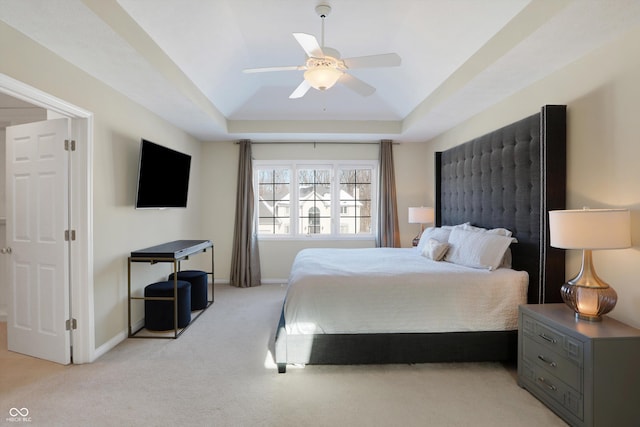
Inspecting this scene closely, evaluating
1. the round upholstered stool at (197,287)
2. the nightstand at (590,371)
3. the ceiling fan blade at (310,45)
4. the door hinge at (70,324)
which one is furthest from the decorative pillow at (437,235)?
the door hinge at (70,324)

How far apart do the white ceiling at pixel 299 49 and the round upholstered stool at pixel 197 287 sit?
6.84ft

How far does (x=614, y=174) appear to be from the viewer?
2.35m

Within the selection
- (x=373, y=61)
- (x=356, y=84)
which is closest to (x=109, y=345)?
(x=356, y=84)

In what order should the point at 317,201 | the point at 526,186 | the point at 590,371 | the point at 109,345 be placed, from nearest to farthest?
the point at 590,371, the point at 526,186, the point at 109,345, the point at 317,201

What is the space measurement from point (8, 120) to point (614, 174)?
5.94 meters

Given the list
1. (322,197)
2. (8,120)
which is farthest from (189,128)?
(322,197)

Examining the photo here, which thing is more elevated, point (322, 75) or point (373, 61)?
point (373, 61)

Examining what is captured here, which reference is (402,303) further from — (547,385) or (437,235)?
(437,235)

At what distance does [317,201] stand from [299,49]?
2.82 m

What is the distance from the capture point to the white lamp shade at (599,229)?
203 cm

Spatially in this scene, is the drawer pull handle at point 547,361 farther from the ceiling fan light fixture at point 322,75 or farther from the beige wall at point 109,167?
the beige wall at point 109,167

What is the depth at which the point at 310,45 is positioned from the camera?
243 centimetres

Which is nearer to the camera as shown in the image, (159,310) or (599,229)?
(599,229)

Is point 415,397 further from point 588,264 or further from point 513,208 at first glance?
point 513,208
